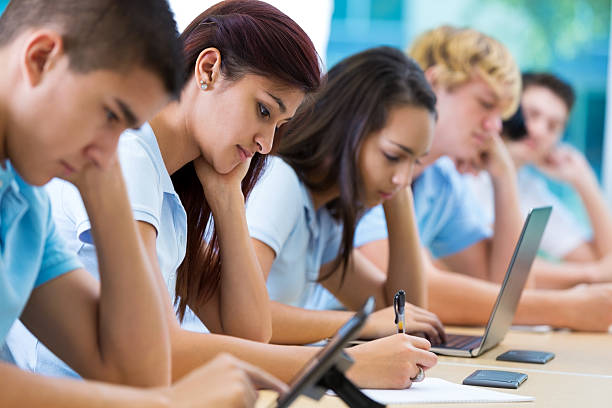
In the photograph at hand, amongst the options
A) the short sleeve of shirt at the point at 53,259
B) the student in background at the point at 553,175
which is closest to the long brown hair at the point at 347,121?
the short sleeve of shirt at the point at 53,259

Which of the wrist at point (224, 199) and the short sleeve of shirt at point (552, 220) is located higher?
the wrist at point (224, 199)

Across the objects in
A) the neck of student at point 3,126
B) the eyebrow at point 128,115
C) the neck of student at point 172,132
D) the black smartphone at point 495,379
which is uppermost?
the eyebrow at point 128,115

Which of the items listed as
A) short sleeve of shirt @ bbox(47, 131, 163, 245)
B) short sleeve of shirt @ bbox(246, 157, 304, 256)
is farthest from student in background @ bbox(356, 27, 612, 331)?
short sleeve of shirt @ bbox(47, 131, 163, 245)

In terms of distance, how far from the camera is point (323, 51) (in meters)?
3.47

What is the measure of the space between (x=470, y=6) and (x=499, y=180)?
1.68m

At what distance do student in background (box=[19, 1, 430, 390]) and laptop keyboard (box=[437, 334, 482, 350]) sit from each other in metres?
0.45

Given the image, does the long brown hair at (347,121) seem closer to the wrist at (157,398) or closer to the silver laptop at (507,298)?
the silver laptop at (507,298)

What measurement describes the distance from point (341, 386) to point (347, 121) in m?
1.09

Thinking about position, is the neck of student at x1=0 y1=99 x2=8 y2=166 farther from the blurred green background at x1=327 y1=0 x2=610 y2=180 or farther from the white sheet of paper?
the blurred green background at x1=327 y1=0 x2=610 y2=180

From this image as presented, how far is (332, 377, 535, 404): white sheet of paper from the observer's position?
4.02 ft

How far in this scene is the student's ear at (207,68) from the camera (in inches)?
57.1

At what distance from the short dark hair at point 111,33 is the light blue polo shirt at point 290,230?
0.91m

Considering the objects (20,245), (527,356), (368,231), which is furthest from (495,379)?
(368,231)

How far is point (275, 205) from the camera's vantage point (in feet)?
6.23
